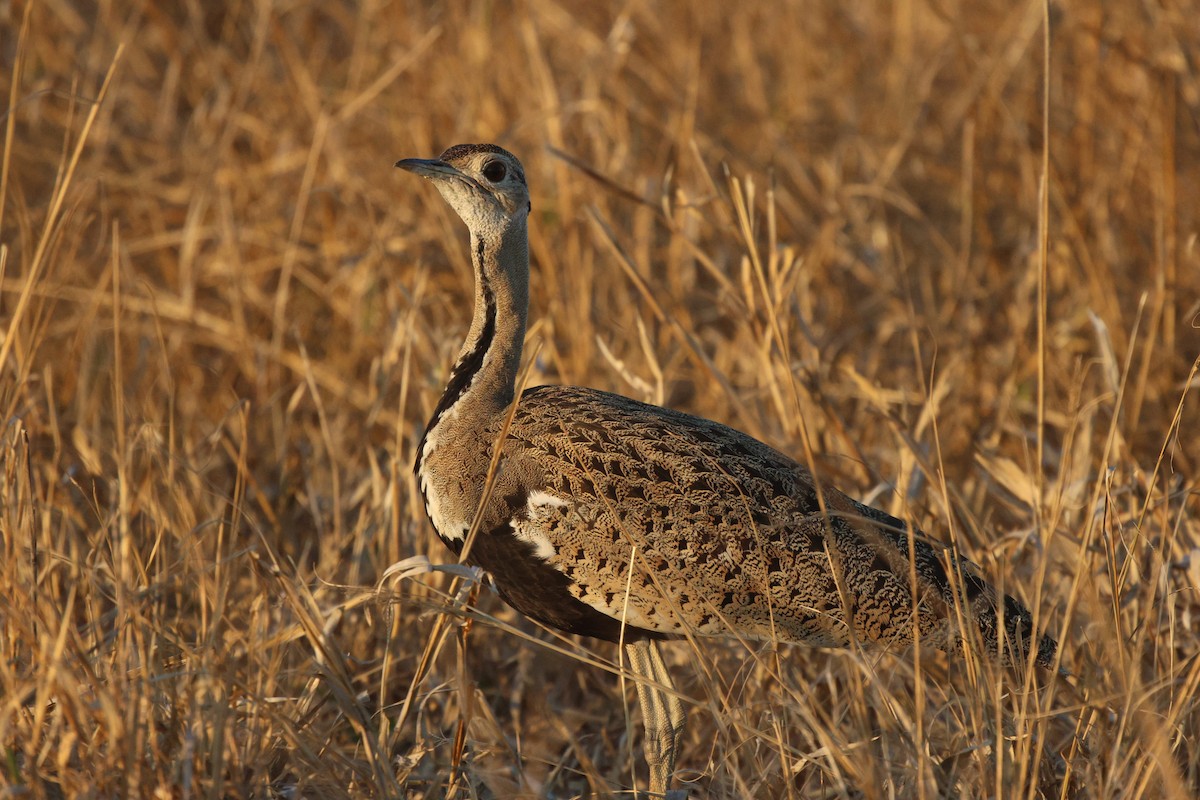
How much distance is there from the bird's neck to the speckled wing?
0.76 ft

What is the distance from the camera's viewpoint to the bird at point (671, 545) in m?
2.75

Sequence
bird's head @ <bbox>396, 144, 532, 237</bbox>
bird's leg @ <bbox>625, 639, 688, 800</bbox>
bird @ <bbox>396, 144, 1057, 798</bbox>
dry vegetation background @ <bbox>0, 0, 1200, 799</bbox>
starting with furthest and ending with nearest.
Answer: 1. bird's head @ <bbox>396, 144, 532, 237</bbox>
2. bird's leg @ <bbox>625, 639, 688, 800</bbox>
3. bird @ <bbox>396, 144, 1057, 798</bbox>
4. dry vegetation background @ <bbox>0, 0, 1200, 799</bbox>

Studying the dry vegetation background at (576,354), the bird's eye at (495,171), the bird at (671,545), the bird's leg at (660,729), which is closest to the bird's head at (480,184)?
the bird's eye at (495,171)

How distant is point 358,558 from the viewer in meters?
3.42

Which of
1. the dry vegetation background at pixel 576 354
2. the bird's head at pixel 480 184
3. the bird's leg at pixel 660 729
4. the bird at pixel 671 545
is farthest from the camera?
the bird's head at pixel 480 184

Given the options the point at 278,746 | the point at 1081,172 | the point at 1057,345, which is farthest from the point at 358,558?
the point at 1081,172

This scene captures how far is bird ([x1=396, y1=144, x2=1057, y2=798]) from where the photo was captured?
2.75m

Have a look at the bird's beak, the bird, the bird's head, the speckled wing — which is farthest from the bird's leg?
the bird's beak

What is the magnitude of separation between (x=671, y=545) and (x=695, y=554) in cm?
5

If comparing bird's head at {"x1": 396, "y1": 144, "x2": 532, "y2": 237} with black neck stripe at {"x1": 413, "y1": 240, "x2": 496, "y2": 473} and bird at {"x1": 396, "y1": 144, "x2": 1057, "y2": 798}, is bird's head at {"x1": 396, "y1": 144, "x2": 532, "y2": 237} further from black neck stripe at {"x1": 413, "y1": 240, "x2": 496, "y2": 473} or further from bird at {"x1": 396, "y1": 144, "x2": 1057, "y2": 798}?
bird at {"x1": 396, "y1": 144, "x2": 1057, "y2": 798}

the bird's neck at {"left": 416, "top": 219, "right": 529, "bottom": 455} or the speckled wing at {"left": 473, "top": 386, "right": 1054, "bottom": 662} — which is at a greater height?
the bird's neck at {"left": 416, "top": 219, "right": 529, "bottom": 455}

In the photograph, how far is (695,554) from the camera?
2.75m

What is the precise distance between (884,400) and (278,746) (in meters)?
1.63

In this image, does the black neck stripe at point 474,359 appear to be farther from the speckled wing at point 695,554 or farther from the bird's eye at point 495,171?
the speckled wing at point 695,554
